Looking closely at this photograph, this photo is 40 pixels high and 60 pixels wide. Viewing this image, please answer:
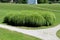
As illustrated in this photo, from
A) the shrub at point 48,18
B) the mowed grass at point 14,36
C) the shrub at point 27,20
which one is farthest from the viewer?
the shrub at point 48,18

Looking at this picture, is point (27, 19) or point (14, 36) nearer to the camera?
point (14, 36)

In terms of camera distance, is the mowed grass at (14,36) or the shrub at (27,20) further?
the shrub at (27,20)

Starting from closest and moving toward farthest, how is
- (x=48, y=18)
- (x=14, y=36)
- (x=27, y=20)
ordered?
(x=14, y=36) < (x=27, y=20) < (x=48, y=18)

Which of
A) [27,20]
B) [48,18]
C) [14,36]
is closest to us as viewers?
[14,36]

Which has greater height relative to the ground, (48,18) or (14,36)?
(14,36)

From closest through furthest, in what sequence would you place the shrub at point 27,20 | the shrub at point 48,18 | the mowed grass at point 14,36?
the mowed grass at point 14,36 < the shrub at point 27,20 < the shrub at point 48,18

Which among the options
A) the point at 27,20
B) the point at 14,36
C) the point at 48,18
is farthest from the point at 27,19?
the point at 14,36

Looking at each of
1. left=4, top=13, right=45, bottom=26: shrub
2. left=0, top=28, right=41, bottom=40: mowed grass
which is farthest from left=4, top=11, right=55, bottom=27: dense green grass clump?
left=0, top=28, right=41, bottom=40: mowed grass

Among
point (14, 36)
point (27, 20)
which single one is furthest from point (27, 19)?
point (14, 36)

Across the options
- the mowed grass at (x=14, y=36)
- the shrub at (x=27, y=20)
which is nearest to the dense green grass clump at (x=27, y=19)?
the shrub at (x=27, y=20)

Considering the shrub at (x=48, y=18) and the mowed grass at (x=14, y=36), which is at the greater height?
the mowed grass at (x=14, y=36)

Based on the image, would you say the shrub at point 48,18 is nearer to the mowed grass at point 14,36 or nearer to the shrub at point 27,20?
the shrub at point 27,20

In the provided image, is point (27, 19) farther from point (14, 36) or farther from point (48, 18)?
point (14, 36)

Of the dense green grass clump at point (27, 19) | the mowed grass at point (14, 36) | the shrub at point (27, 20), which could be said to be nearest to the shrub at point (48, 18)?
the dense green grass clump at point (27, 19)
